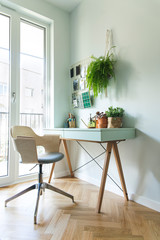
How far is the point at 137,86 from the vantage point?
5.52 feet

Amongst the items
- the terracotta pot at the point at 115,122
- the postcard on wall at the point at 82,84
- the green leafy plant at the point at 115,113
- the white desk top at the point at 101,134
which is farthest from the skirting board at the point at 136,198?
the postcard on wall at the point at 82,84

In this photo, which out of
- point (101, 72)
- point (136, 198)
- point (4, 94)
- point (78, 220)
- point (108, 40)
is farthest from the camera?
point (4, 94)

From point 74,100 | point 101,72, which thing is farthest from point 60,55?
point 101,72

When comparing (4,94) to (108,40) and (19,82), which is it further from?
(108,40)

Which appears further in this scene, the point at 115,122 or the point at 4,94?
the point at 4,94

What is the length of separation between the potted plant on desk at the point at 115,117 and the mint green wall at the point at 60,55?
3.32ft

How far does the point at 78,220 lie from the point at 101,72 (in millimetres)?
1564

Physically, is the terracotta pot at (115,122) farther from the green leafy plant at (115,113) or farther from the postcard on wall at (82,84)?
the postcard on wall at (82,84)

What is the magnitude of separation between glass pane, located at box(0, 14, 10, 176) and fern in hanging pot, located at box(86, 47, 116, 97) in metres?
1.18

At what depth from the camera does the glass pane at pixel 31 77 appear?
233cm

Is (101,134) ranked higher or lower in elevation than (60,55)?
lower

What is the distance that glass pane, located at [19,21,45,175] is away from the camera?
2330 millimetres

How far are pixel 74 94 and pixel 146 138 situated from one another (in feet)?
4.51

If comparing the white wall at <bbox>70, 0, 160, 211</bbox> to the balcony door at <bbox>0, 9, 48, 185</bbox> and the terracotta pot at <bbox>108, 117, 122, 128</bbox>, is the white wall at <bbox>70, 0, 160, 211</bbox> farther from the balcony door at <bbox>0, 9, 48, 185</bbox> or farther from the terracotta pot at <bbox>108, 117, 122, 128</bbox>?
the balcony door at <bbox>0, 9, 48, 185</bbox>
